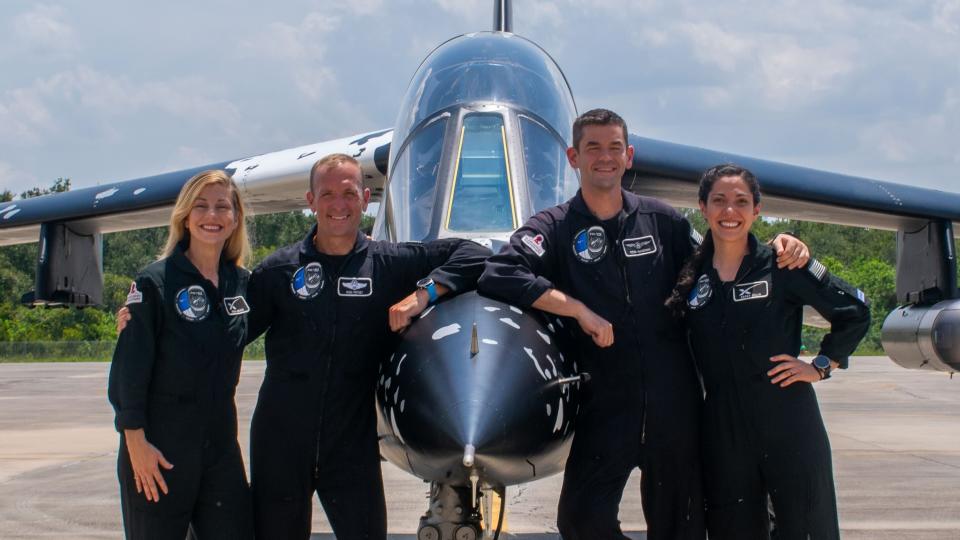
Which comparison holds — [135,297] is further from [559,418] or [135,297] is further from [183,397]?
[559,418]

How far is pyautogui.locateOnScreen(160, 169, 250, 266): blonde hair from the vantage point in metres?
4.27

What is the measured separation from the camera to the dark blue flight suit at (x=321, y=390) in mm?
4301

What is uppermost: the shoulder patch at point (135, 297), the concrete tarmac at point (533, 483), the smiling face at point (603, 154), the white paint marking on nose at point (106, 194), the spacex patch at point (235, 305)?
the white paint marking on nose at point (106, 194)

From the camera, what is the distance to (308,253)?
4.51 m

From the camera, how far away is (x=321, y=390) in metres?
4.32

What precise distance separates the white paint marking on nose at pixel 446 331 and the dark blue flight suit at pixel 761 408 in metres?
0.97

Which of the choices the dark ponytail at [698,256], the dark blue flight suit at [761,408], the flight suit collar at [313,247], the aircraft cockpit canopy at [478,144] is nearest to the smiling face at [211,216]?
the flight suit collar at [313,247]

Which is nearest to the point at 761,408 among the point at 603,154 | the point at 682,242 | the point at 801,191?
the point at 682,242

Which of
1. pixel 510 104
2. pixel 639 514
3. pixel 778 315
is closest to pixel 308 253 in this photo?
pixel 778 315

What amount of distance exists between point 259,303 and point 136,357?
0.63 metres

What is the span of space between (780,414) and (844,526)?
4462 millimetres

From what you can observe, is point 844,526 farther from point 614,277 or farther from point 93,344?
point 93,344

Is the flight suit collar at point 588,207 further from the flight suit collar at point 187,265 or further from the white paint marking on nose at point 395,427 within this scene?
the flight suit collar at point 187,265

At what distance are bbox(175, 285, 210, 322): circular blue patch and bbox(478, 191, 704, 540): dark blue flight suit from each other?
1.11m
